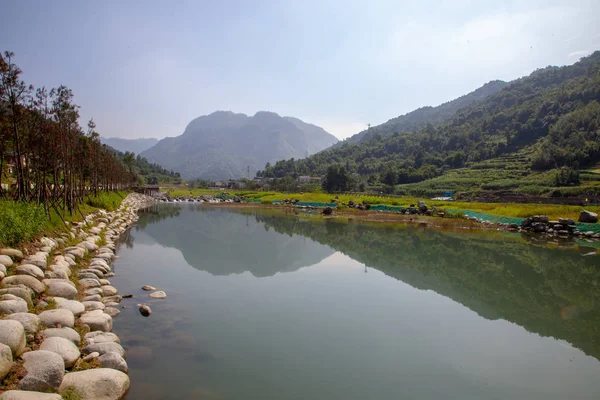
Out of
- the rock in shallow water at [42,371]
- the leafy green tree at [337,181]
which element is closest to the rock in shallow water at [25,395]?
the rock in shallow water at [42,371]

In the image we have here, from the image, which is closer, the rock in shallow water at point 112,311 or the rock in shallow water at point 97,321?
the rock in shallow water at point 97,321

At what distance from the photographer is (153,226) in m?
32.7

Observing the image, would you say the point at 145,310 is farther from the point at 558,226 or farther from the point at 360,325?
the point at 558,226

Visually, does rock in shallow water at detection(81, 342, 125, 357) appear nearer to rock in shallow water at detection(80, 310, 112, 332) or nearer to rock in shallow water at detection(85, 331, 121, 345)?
rock in shallow water at detection(85, 331, 121, 345)

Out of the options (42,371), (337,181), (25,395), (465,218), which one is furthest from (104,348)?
Answer: (337,181)

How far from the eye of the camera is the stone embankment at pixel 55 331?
5.38 meters

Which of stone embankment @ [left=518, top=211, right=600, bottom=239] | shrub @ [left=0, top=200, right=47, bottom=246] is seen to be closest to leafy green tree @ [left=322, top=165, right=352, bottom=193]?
stone embankment @ [left=518, top=211, right=600, bottom=239]

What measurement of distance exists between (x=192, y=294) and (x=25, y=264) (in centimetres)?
498

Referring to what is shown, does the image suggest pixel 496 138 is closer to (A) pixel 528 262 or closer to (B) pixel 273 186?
(B) pixel 273 186

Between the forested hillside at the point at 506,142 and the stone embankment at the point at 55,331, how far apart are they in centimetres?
6969

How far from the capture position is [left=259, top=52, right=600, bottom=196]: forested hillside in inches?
2948

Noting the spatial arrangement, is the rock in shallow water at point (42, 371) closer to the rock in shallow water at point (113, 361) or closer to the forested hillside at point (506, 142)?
the rock in shallow water at point (113, 361)

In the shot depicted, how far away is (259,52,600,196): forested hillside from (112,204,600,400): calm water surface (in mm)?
56137

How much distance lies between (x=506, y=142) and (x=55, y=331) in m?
109
